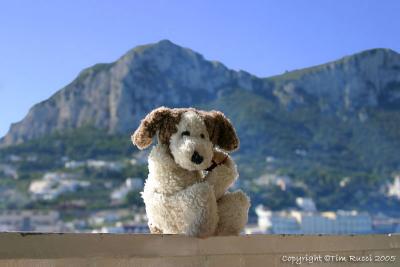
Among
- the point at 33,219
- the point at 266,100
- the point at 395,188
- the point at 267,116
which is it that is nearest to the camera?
the point at 33,219

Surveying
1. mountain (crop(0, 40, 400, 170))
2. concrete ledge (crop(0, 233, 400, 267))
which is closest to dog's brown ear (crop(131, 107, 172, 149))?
concrete ledge (crop(0, 233, 400, 267))

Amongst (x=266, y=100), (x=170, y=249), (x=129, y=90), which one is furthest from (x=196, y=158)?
(x=266, y=100)

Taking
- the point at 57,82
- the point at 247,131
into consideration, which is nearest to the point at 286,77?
the point at 247,131

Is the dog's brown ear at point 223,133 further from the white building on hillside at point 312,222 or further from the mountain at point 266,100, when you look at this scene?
the mountain at point 266,100

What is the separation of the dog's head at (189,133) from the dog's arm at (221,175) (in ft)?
0.10

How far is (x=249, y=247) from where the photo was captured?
121 centimetres

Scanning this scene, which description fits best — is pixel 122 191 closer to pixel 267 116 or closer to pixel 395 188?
pixel 267 116

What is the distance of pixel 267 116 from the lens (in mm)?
20875

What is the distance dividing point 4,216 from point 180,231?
39.3 feet

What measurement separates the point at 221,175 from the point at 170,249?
29 centimetres

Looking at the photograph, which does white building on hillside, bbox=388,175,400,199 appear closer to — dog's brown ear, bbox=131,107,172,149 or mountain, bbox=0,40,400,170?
mountain, bbox=0,40,400,170

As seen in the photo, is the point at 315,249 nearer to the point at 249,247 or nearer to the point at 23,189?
the point at 249,247

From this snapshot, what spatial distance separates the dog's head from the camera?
129cm

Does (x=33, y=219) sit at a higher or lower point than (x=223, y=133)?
higher
